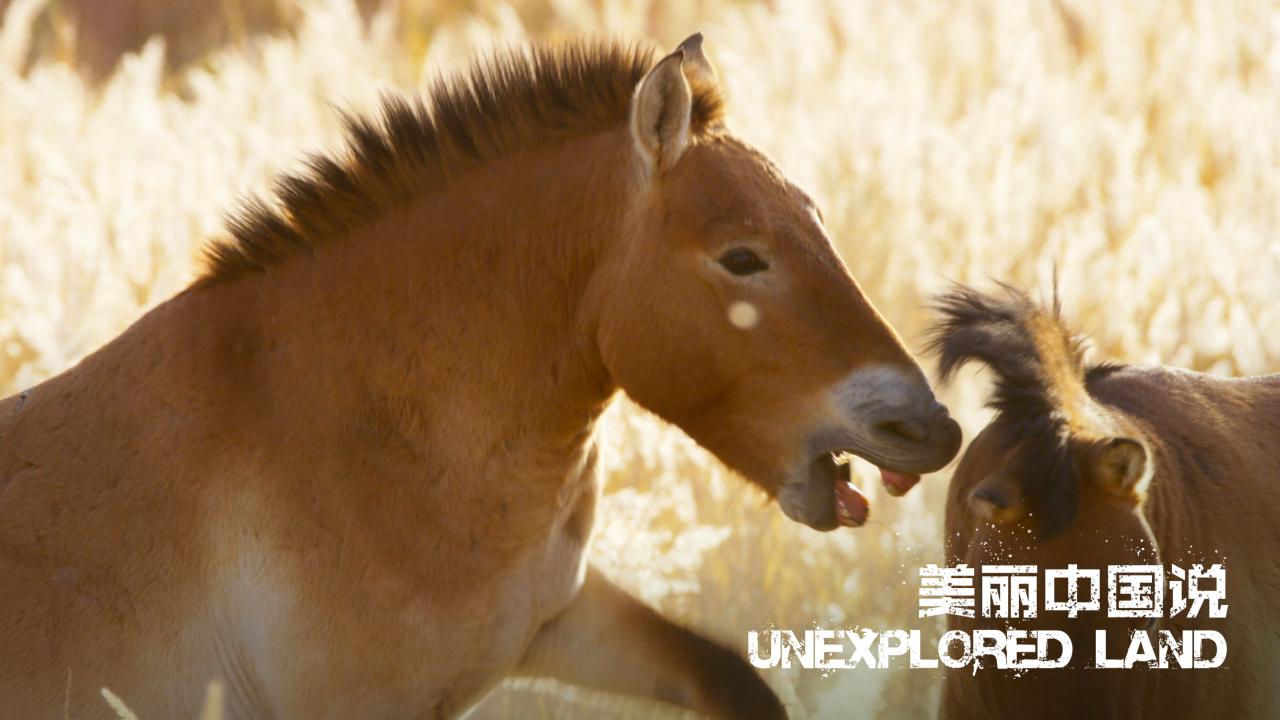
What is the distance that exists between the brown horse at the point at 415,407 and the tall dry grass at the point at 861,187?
1007 millimetres

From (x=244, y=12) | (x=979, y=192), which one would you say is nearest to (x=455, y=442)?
(x=979, y=192)

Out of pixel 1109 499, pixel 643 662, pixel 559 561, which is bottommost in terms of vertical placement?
pixel 643 662

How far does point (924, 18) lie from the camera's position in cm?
920

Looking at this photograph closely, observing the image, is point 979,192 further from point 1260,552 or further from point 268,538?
point 268,538

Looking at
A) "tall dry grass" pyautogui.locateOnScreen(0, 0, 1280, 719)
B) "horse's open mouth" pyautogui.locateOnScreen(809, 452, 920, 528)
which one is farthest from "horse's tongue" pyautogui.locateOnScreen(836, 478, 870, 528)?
"tall dry grass" pyautogui.locateOnScreen(0, 0, 1280, 719)

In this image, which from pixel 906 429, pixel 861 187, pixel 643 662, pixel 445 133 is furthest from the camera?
pixel 861 187

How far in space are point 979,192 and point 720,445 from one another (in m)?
4.16

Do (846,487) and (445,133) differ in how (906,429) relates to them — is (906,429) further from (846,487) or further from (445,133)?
(445,133)

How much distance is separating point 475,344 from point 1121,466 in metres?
1.57

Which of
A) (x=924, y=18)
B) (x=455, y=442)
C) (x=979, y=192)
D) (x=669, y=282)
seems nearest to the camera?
(x=669, y=282)

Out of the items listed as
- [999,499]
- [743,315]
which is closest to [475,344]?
[743,315]

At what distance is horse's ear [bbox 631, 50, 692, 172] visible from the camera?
355cm

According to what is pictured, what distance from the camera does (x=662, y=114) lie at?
3.60 metres

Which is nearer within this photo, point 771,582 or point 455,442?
point 455,442
